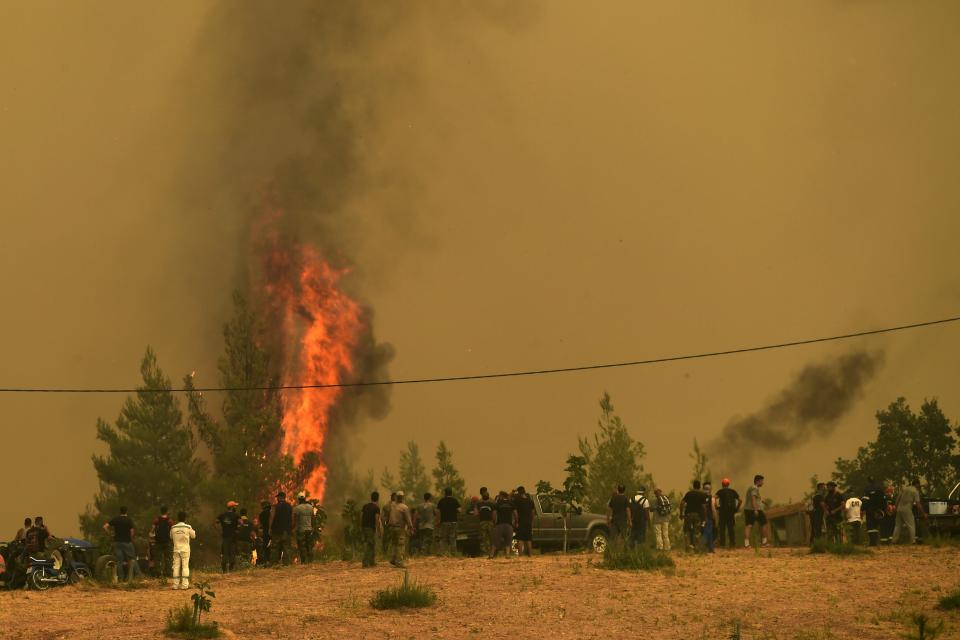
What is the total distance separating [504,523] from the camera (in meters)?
30.0

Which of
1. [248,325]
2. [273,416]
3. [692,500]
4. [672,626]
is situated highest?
[248,325]

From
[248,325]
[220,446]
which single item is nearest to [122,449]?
[220,446]

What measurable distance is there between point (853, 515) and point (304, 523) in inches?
529

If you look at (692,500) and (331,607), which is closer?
(331,607)

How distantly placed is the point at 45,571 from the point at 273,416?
27.4 metres

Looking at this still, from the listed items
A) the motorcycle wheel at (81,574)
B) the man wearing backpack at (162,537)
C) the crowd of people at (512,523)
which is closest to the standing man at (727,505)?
the crowd of people at (512,523)

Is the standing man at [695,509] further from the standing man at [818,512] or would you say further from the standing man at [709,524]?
the standing man at [818,512]

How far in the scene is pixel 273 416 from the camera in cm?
5494

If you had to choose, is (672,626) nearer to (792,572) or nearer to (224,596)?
(792,572)

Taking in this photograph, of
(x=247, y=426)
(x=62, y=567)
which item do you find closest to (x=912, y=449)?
(x=247, y=426)

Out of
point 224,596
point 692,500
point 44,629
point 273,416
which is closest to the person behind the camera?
point 44,629

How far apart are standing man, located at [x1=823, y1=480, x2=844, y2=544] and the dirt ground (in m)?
1.97

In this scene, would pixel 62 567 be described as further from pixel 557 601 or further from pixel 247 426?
pixel 247 426

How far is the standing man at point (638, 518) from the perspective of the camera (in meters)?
30.4
